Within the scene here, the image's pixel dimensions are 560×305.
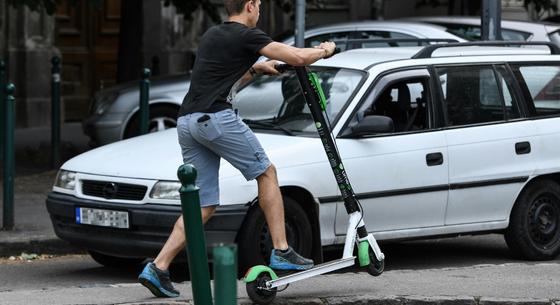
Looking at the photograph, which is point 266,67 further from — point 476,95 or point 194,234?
point 476,95

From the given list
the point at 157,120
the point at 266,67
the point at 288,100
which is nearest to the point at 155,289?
the point at 266,67

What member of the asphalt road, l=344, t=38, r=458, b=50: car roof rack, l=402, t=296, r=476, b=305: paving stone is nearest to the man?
the asphalt road

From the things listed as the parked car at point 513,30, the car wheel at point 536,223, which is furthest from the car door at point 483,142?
the parked car at point 513,30

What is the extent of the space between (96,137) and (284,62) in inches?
333

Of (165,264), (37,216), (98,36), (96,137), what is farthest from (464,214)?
(98,36)

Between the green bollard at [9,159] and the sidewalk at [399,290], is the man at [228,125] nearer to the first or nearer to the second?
the sidewalk at [399,290]

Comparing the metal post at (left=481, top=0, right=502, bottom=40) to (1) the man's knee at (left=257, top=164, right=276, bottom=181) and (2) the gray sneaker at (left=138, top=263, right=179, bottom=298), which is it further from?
(2) the gray sneaker at (left=138, top=263, right=179, bottom=298)

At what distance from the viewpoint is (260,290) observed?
7.06m

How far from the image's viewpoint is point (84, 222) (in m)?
8.77

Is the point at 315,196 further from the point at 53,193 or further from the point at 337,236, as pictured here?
the point at 53,193

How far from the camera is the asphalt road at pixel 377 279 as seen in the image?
749 cm

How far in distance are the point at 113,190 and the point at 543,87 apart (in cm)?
→ 342

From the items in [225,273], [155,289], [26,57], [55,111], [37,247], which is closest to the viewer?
[225,273]

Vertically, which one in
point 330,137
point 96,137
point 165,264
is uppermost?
point 330,137
